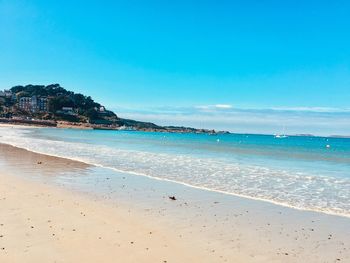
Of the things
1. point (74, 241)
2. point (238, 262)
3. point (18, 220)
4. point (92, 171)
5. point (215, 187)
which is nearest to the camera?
point (238, 262)

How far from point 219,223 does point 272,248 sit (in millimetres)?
1973

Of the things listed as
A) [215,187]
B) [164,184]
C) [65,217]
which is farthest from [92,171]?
[65,217]

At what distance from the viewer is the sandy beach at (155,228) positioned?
677 centimetres

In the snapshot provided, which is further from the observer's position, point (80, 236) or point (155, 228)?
point (155, 228)

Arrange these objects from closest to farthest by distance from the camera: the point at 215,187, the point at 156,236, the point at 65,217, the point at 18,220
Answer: the point at 156,236 < the point at 18,220 < the point at 65,217 < the point at 215,187

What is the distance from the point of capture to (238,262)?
655 centimetres

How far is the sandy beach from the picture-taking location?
6.77 meters

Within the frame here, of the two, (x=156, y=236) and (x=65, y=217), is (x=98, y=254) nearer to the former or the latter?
(x=156, y=236)

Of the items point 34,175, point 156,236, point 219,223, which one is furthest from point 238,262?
point 34,175

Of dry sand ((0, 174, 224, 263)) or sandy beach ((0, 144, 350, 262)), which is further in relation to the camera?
sandy beach ((0, 144, 350, 262))

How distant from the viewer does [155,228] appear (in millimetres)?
8445

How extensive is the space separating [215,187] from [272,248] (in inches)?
300

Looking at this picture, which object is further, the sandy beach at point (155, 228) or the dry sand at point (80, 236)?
the sandy beach at point (155, 228)

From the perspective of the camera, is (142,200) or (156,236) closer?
(156,236)
